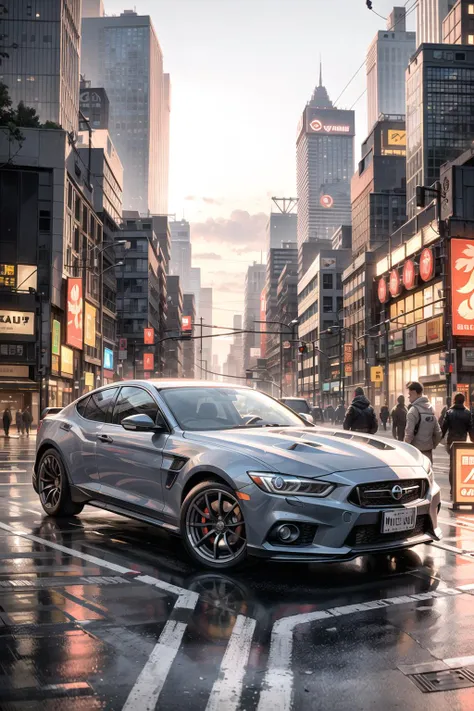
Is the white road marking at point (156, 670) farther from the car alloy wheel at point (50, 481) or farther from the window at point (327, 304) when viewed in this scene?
the window at point (327, 304)

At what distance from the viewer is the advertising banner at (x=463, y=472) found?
10.7 metres

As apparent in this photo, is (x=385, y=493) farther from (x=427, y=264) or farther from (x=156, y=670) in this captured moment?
A: (x=427, y=264)

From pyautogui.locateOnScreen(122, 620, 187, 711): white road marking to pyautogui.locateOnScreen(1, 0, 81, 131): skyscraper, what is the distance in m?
95.0

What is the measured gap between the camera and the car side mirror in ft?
22.3

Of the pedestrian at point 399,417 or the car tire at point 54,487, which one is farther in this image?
the pedestrian at point 399,417

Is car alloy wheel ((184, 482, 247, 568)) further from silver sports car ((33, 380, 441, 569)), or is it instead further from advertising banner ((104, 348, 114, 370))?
advertising banner ((104, 348, 114, 370))

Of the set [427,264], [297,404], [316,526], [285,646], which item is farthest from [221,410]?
[427,264]

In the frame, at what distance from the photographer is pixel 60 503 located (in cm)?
850

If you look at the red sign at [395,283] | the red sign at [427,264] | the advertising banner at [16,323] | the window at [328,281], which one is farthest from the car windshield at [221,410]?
the window at [328,281]

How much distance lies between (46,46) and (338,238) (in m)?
72.1

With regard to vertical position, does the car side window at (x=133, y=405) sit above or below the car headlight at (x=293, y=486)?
above

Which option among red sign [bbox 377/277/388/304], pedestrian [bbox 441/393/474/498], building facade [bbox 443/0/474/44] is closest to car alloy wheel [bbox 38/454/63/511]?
pedestrian [bbox 441/393/474/498]

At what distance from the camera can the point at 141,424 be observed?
679cm

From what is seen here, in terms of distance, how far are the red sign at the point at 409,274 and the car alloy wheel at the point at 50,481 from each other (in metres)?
56.9
